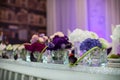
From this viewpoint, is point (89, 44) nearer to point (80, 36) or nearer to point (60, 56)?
point (80, 36)

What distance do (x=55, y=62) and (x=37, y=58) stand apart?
218 millimetres

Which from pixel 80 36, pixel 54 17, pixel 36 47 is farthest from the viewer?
pixel 54 17

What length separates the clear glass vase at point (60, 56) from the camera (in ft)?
3.67

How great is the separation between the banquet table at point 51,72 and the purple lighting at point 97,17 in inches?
64.9

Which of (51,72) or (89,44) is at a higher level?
(89,44)

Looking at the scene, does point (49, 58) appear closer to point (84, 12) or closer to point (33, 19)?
point (84, 12)

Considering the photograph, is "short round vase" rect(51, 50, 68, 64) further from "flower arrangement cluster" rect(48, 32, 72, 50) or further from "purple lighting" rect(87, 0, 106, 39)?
"purple lighting" rect(87, 0, 106, 39)

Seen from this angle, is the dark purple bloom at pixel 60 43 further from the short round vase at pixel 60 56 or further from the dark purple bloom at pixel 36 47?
the dark purple bloom at pixel 36 47

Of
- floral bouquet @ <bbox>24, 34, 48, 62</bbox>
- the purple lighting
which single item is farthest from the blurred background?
floral bouquet @ <bbox>24, 34, 48, 62</bbox>

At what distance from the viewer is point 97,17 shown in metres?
3.09

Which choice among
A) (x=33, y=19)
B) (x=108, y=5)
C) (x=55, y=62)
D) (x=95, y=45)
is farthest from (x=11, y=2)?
(x=95, y=45)

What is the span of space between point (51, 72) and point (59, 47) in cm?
14

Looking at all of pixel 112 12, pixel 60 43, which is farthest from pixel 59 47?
pixel 112 12

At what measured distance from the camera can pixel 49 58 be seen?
1216 mm
